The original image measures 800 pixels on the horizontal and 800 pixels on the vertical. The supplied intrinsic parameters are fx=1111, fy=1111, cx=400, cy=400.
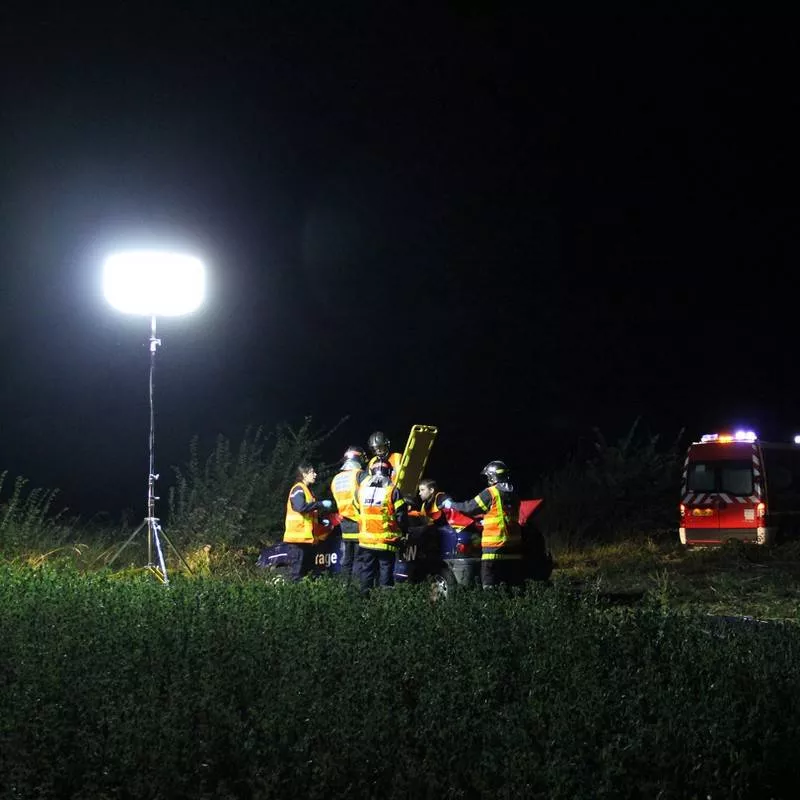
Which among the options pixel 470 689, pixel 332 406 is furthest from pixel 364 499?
pixel 332 406

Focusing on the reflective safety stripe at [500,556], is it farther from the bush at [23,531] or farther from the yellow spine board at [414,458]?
the bush at [23,531]

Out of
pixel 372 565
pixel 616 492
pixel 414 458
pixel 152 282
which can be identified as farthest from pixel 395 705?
pixel 616 492

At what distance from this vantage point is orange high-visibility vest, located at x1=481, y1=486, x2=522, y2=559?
33.8 ft

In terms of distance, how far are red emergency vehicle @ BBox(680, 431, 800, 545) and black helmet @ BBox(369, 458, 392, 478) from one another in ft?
29.0

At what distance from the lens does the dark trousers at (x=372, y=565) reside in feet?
34.1

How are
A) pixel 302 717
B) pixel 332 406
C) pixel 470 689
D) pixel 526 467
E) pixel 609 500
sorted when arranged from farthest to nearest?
pixel 332 406, pixel 526 467, pixel 609 500, pixel 470 689, pixel 302 717

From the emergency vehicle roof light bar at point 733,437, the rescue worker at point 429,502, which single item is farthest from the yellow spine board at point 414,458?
the emergency vehicle roof light bar at point 733,437

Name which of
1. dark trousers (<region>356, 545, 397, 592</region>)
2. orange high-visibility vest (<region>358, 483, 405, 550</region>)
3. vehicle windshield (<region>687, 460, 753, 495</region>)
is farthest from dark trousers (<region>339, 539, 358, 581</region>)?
vehicle windshield (<region>687, 460, 753, 495</region>)

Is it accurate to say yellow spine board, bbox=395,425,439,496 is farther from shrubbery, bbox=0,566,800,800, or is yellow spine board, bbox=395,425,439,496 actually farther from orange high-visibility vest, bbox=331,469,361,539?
shrubbery, bbox=0,566,800,800

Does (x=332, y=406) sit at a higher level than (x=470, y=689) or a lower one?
higher

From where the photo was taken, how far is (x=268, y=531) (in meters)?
15.6

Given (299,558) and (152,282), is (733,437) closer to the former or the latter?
(299,558)

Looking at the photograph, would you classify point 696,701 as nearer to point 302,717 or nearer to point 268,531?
point 302,717

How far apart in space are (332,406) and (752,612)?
106ft
